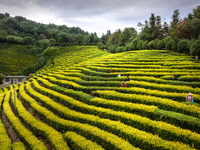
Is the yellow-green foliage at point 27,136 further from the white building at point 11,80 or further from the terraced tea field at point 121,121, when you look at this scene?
the white building at point 11,80

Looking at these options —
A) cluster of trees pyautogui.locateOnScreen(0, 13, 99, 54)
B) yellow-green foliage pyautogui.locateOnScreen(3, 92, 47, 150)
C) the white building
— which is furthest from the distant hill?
yellow-green foliage pyautogui.locateOnScreen(3, 92, 47, 150)

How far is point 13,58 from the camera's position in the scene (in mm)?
53906

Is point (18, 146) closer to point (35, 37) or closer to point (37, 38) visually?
point (37, 38)

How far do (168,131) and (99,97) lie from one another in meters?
8.19

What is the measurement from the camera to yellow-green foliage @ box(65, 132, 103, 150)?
8.15m

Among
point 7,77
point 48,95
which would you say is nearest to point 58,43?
point 7,77

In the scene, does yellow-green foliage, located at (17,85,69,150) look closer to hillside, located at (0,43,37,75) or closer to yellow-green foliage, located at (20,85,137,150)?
yellow-green foliage, located at (20,85,137,150)

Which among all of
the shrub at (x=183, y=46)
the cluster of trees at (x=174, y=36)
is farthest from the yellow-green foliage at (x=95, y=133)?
the shrub at (x=183, y=46)

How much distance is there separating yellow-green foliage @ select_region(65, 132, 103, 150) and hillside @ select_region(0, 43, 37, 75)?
46904 millimetres

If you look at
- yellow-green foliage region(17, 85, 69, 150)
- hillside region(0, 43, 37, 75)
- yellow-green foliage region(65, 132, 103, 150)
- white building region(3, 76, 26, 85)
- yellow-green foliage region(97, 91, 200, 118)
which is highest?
hillside region(0, 43, 37, 75)

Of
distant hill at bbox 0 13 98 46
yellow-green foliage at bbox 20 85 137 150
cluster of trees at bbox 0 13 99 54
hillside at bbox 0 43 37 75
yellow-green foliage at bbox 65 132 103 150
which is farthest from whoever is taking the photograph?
distant hill at bbox 0 13 98 46

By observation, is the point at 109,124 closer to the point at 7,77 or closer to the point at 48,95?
the point at 48,95

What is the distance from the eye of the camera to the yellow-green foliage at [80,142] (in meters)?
8.15

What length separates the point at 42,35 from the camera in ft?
330
